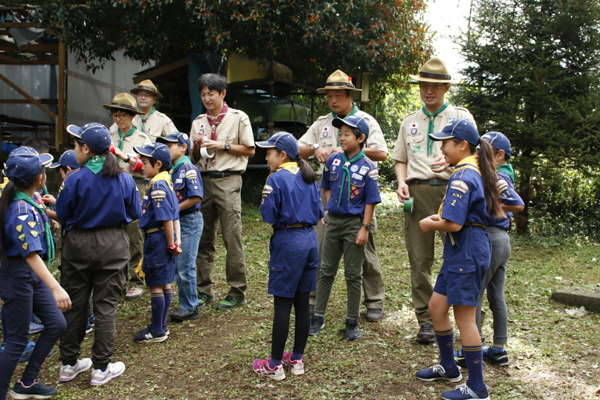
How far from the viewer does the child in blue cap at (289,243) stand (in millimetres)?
3492

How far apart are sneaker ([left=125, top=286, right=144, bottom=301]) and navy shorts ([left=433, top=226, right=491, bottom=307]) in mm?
3457

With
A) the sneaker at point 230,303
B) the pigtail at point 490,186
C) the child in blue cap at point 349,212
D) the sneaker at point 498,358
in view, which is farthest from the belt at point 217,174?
the sneaker at point 498,358

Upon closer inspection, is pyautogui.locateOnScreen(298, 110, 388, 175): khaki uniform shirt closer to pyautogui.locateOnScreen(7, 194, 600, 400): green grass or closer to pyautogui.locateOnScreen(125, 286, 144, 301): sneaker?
pyautogui.locateOnScreen(7, 194, 600, 400): green grass

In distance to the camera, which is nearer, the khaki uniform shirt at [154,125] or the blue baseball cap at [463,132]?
the blue baseball cap at [463,132]

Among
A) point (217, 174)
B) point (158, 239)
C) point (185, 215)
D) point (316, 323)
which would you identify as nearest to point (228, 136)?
point (217, 174)

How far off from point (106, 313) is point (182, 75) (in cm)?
893

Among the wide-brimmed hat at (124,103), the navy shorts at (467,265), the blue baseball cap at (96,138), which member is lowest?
the navy shorts at (467,265)

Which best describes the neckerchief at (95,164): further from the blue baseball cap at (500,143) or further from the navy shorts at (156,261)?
the blue baseball cap at (500,143)

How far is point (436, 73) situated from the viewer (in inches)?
164

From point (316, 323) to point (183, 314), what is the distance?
125cm

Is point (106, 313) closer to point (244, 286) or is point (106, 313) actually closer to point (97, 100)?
point (244, 286)

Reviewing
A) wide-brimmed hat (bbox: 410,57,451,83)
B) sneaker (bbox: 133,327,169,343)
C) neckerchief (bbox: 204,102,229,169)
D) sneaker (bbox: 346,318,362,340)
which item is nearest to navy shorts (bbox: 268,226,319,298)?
sneaker (bbox: 346,318,362,340)

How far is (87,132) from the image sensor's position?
3.43 meters

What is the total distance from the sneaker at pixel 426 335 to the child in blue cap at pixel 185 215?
6.71ft
